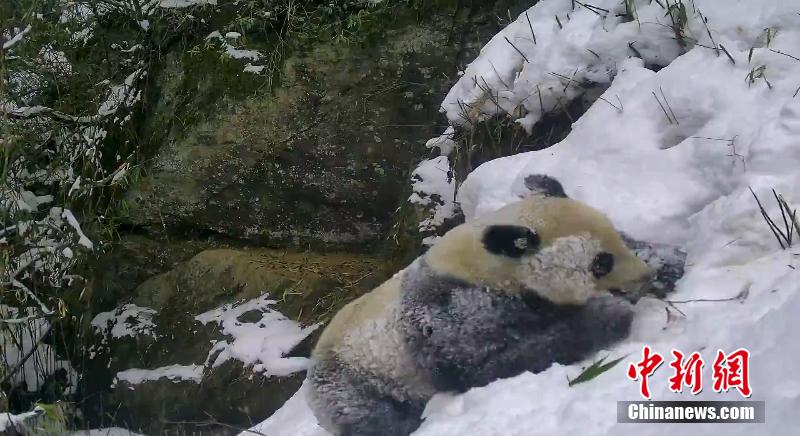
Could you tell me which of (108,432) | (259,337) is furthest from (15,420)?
(259,337)

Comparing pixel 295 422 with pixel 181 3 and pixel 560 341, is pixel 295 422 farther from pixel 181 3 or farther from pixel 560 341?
pixel 181 3

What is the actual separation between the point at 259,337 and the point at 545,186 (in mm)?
2438

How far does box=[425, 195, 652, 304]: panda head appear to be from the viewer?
246cm

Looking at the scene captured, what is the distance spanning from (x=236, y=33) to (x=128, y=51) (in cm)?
106

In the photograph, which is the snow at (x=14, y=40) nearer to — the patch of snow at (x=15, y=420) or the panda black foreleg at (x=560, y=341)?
the patch of snow at (x=15, y=420)

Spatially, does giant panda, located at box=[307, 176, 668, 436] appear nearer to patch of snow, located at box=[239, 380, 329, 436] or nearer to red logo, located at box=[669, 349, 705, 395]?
patch of snow, located at box=[239, 380, 329, 436]

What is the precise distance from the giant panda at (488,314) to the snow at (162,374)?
2185 millimetres

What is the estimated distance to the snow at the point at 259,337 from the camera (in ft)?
14.1

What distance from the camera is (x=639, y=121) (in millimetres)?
3189

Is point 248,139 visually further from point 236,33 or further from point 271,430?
point 271,430

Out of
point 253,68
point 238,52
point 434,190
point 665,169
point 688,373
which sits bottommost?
point 434,190

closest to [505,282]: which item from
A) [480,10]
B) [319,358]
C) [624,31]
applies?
[319,358]

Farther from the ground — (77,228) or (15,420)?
(77,228)
